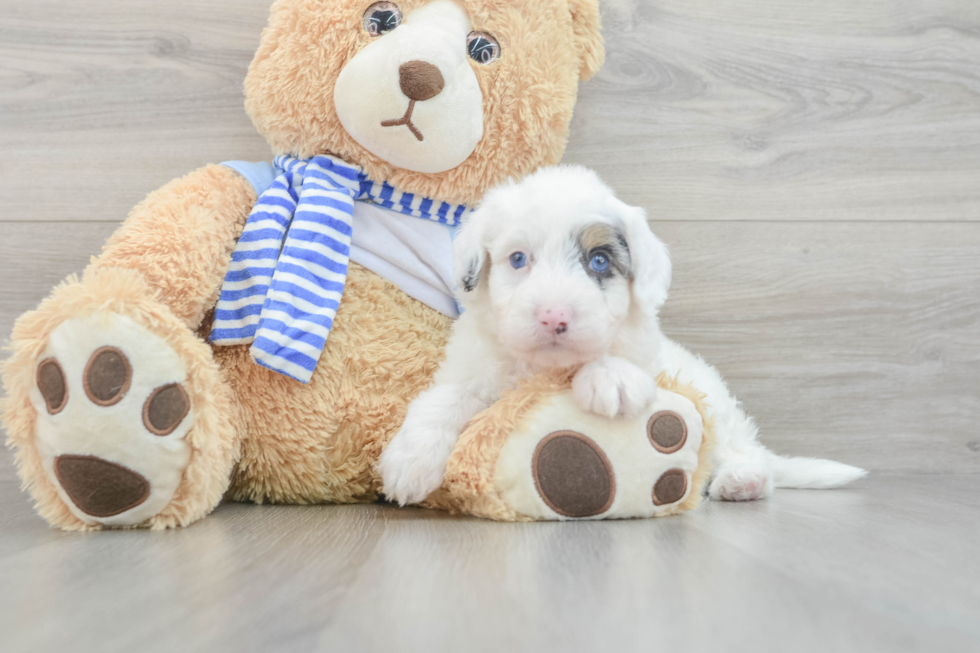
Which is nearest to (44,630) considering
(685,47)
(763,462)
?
(763,462)

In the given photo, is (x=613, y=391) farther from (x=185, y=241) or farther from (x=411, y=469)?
(x=185, y=241)

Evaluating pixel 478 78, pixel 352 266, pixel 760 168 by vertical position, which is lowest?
pixel 352 266

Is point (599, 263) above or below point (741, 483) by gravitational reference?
above

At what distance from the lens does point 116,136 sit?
170cm

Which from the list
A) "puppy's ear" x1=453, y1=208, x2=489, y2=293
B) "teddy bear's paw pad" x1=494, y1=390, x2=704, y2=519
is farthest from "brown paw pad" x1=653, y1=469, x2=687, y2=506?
"puppy's ear" x1=453, y1=208, x2=489, y2=293

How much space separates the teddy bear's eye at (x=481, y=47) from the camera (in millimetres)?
1345

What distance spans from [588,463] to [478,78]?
2.39 ft

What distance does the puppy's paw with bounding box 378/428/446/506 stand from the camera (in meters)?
1.13

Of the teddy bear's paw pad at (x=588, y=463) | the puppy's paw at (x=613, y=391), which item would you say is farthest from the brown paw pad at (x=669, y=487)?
the puppy's paw at (x=613, y=391)

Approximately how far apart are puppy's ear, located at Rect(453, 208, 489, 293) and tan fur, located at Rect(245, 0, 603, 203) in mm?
181

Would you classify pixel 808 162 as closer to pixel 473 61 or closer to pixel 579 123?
pixel 579 123

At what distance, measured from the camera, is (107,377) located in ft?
3.37

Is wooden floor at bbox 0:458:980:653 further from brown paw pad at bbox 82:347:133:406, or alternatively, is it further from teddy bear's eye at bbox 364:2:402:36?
teddy bear's eye at bbox 364:2:402:36

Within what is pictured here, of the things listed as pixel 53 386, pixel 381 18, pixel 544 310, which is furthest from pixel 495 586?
pixel 381 18
